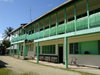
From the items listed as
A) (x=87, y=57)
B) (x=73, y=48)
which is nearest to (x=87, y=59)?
(x=87, y=57)

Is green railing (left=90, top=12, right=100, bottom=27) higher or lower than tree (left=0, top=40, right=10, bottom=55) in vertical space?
higher

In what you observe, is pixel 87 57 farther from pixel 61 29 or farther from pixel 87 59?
pixel 61 29

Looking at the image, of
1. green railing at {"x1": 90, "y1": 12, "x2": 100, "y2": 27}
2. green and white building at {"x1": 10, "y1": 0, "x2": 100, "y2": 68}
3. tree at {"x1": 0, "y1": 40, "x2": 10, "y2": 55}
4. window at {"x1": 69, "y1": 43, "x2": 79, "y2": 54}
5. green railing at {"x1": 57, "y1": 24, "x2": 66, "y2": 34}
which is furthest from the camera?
tree at {"x1": 0, "y1": 40, "x2": 10, "y2": 55}

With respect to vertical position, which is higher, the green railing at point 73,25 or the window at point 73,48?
the green railing at point 73,25

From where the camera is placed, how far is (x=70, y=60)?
16328 millimetres

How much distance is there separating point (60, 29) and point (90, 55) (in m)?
4.12

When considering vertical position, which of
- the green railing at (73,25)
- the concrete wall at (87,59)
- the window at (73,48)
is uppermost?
the green railing at (73,25)

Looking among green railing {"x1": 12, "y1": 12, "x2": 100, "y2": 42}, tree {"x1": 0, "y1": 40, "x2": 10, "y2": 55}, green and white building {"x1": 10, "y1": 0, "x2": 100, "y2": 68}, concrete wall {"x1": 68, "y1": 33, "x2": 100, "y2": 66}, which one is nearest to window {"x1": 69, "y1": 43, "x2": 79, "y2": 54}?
green and white building {"x1": 10, "y1": 0, "x2": 100, "y2": 68}

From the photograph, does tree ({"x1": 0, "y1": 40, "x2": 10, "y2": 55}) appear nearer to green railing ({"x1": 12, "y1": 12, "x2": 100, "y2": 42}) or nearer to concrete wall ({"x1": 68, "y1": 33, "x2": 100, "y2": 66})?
green railing ({"x1": 12, "y1": 12, "x2": 100, "y2": 42})

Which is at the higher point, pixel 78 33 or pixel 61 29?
pixel 61 29

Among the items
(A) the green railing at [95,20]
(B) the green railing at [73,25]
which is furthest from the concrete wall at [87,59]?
(A) the green railing at [95,20]

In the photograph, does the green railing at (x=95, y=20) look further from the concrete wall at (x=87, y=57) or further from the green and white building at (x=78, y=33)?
the concrete wall at (x=87, y=57)

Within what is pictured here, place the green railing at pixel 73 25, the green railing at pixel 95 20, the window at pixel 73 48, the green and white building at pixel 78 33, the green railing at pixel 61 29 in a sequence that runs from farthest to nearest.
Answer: the window at pixel 73 48, the green railing at pixel 61 29, the green and white building at pixel 78 33, the green railing at pixel 73 25, the green railing at pixel 95 20

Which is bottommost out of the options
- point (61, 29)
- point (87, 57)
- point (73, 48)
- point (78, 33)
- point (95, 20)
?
point (87, 57)
